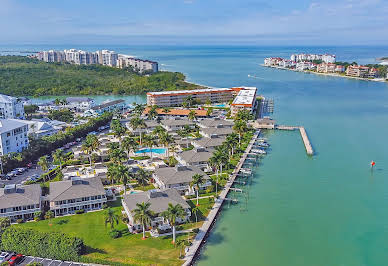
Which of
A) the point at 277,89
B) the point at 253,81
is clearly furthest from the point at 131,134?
the point at 253,81

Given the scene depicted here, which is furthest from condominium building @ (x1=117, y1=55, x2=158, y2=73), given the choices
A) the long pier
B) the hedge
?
the hedge

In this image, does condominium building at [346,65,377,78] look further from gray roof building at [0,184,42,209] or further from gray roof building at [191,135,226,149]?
gray roof building at [0,184,42,209]

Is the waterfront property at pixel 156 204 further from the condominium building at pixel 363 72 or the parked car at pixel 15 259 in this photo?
the condominium building at pixel 363 72

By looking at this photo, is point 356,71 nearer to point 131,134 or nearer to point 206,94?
point 206,94

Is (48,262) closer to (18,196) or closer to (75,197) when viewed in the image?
(75,197)

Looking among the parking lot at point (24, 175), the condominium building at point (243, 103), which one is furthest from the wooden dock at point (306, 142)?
the parking lot at point (24, 175)

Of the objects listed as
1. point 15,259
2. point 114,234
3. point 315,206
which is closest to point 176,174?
point 114,234
